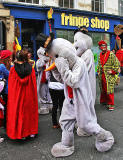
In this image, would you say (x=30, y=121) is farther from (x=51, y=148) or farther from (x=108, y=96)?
(x=108, y=96)

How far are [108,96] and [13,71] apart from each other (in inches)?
119

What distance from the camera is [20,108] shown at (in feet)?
10.9

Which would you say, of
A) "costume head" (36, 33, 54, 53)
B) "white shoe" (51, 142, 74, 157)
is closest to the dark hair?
"costume head" (36, 33, 54, 53)

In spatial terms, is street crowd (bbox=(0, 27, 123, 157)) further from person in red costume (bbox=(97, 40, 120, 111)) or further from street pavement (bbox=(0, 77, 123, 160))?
person in red costume (bbox=(97, 40, 120, 111))

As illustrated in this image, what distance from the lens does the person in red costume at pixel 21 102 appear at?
3312 millimetres

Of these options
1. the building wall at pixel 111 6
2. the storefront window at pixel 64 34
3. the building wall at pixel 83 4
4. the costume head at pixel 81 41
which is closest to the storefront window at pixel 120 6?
the building wall at pixel 111 6

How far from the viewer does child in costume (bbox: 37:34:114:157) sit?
8.55 ft

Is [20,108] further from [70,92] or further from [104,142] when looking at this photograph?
[104,142]

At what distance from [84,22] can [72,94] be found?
10.8m

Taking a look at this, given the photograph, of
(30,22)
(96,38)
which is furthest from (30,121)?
(96,38)

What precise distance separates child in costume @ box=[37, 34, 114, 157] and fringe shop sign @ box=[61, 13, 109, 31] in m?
9.57

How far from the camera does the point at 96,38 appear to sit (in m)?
13.7

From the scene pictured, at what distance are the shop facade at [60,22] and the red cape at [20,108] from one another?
7872mm

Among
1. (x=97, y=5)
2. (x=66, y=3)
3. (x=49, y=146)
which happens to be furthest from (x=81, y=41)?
(x=97, y=5)
